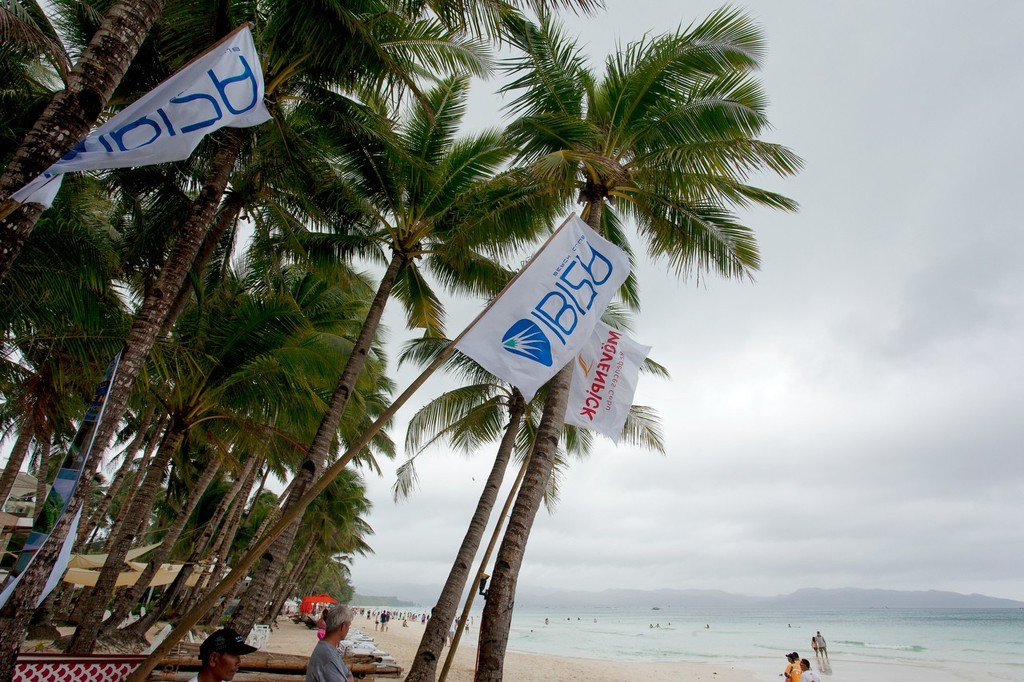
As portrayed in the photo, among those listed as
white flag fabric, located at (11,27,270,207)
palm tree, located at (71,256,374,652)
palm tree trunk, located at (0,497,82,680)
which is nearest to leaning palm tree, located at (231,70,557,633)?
palm tree, located at (71,256,374,652)

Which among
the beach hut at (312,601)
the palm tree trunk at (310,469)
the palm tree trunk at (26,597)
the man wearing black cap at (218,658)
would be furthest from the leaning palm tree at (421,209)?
the beach hut at (312,601)

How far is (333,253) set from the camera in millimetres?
12797

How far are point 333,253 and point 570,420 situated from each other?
709 centimetres

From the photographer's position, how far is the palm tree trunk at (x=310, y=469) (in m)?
8.42

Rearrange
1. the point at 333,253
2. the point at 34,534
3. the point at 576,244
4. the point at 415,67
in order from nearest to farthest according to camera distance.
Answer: the point at 34,534, the point at 576,244, the point at 415,67, the point at 333,253

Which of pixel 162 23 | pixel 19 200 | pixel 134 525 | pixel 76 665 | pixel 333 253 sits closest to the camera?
pixel 19 200

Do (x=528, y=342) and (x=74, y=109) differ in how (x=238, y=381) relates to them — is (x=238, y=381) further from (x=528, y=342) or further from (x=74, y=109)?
(x=528, y=342)

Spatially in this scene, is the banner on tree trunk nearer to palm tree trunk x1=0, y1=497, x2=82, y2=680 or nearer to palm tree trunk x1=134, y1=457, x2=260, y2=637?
palm tree trunk x1=0, y1=497, x2=82, y2=680

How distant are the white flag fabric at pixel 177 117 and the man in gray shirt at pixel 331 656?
3399mm

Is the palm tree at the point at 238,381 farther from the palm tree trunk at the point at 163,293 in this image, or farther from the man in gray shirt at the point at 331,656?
the man in gray shirt at the point at 331,656

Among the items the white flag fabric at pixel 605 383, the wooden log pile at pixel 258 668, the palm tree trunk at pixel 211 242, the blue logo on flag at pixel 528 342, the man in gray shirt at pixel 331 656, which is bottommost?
the wooden log pile at pixel 258 668

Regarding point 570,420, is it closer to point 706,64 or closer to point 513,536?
point 513,536

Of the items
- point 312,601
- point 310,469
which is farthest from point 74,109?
point 312,601

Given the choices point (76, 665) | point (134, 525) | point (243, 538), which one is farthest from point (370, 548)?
point (76, 665)
